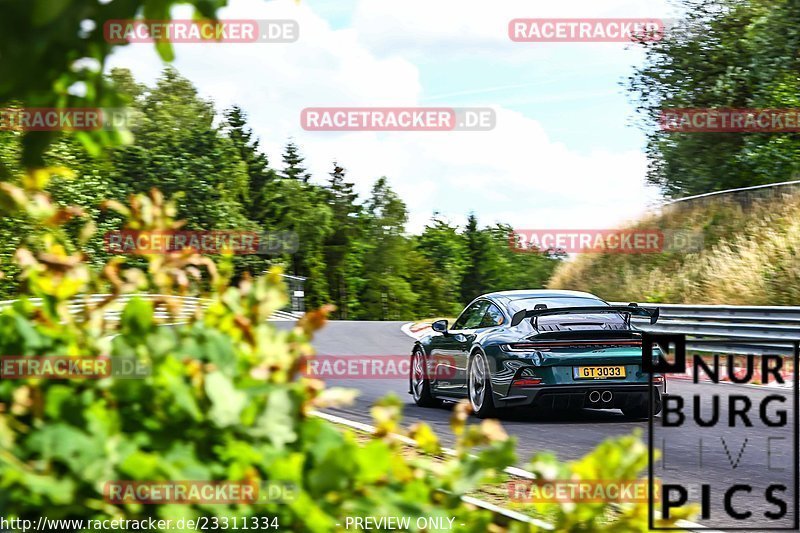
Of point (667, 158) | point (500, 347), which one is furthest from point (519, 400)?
point (667, 158)

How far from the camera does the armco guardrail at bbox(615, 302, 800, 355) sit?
17484 mm

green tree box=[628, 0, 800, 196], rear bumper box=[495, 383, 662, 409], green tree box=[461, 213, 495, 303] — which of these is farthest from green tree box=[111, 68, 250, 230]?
rear bumper box=[495, 383, 662, 409]

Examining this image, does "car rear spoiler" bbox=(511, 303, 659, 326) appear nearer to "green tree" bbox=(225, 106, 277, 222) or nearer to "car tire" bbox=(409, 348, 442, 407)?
"car tire" bbox=(409, 348, 442, 407)

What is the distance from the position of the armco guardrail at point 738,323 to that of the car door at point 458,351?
197 inches

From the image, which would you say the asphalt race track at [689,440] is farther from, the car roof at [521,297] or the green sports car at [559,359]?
the car roof at [521,297]

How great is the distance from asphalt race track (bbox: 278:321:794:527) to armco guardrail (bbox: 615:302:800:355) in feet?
10.6

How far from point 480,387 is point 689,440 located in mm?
2407

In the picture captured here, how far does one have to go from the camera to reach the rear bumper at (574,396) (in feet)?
34.3

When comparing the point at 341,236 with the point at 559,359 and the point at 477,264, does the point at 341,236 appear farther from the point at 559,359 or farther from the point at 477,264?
the point at 559,359

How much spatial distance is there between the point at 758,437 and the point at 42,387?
891 cm

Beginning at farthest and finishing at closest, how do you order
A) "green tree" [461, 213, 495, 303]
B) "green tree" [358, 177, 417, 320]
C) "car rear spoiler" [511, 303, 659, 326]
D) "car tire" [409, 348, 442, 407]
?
"green tree" [461, 213, 495, 303], "green tree" [358, 177, 417, 320], "car tire" [409, 348, 442, 407], "car rear spoiler" [511, 303, 659, 326]
